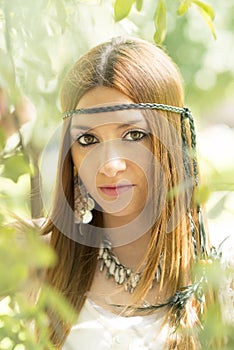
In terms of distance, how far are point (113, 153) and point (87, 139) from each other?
0.07 metres

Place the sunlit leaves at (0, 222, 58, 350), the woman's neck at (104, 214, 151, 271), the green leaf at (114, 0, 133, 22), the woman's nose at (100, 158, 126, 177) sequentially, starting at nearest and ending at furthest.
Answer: the sunlit leaves at (0, 222, 58, 350), the green leaf at (114, 0, 133, 22), the woman's nose at (100, 158, 126, 177), the woman's neck at (104, 214, 151, 271)

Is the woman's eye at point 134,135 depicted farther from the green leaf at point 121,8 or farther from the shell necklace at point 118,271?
the green leaf at point 121,8

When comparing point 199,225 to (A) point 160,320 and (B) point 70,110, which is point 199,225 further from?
(B) point 70,110

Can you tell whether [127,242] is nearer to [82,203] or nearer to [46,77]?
[82,203]

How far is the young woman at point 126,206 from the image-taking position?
1.19 m

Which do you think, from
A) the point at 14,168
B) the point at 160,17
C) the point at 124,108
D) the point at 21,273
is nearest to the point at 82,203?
the point at 124,108

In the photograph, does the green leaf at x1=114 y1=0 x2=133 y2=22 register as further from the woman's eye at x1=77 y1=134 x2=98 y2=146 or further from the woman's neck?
the woman's neck

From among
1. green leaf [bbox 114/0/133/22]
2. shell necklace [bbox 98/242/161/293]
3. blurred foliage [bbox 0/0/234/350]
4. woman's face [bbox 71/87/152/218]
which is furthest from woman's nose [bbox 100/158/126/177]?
green leaf [bbox 114/0/133/22]

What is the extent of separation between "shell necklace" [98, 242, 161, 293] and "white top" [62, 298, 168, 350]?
2.4 inches

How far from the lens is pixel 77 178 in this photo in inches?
51.3

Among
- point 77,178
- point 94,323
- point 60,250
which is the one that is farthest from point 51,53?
point 94,323

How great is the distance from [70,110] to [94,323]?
0.40 metres

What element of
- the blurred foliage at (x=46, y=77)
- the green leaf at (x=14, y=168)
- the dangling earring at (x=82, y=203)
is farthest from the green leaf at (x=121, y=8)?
the dangling earring at (x=82, y=203)

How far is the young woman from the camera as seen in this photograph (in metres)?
1.19
